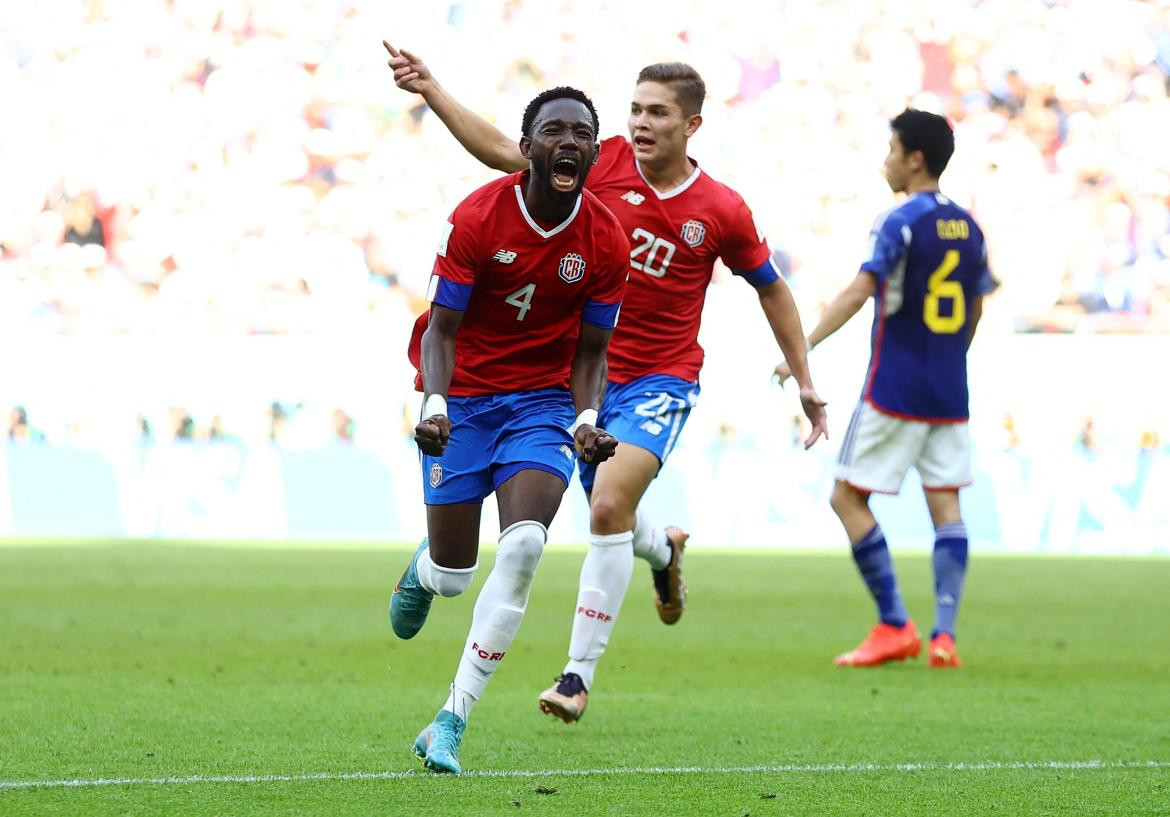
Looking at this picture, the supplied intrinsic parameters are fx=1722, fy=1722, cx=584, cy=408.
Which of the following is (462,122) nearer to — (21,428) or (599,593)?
(599,593)

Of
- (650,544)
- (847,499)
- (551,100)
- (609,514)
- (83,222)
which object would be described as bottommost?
(83,222)

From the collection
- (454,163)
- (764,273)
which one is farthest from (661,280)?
(454,163)

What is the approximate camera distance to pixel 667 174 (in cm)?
678

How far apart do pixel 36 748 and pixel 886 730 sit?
275cm

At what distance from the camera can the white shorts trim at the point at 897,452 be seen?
8.54 m

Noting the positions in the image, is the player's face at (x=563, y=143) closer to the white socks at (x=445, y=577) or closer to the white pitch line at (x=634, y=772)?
the white socks at (x=445, y=577)

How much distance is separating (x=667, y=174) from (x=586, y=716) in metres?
2.14

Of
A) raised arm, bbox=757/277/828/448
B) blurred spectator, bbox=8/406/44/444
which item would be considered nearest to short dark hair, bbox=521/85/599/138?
raised arm, bbox=757/277/828/448

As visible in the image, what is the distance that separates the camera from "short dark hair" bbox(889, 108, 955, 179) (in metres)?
8.40

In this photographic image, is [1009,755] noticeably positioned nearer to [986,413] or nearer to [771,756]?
[771,756]

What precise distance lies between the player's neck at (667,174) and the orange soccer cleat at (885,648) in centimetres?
263

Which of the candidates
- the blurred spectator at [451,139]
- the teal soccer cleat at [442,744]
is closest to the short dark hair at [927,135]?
the teal soccer cleat at [442,744]

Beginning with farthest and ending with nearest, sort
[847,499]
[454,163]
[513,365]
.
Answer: [454,163]
[847,499]
[513,365]

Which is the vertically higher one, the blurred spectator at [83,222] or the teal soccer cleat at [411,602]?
the teal soccer cleat at [411,602]
